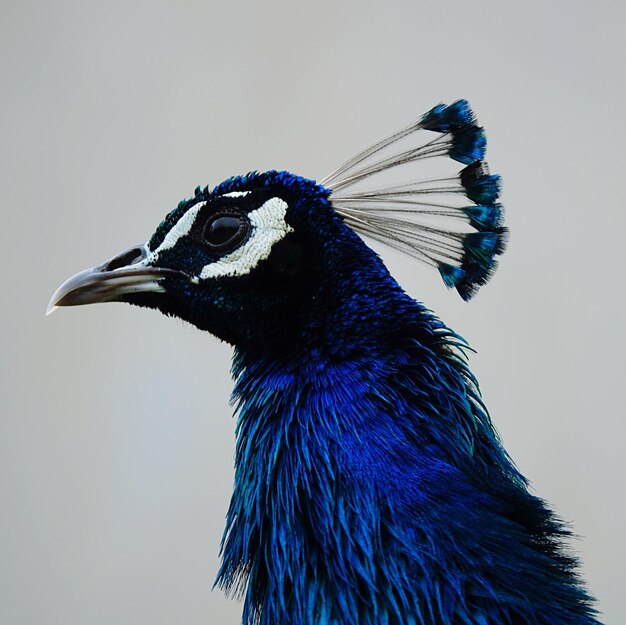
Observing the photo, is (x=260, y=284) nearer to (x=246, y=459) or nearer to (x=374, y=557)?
(x=246, y=459)

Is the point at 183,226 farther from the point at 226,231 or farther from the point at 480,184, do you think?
the point at 480,184

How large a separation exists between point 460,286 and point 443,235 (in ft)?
0.17

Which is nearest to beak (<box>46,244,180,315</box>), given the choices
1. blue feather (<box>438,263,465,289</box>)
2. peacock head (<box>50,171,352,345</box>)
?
peacock head (<box>50,171,352,345</box>)

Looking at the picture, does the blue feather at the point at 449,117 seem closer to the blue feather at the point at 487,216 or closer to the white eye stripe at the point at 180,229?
the blue feather at the point at 487,216

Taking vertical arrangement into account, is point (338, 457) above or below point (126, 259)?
below

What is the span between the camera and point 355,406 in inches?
23.0

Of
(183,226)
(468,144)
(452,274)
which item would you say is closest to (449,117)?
(468,144)

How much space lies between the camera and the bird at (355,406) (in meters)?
0.52

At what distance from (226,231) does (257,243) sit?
0.03 metres

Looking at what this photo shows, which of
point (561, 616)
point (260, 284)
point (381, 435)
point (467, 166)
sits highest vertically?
point (467, 166)

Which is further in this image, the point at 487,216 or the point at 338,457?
the point at 487,216

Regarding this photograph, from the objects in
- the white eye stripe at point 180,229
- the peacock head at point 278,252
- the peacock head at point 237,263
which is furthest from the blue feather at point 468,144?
the white eye stripe at point 180,229

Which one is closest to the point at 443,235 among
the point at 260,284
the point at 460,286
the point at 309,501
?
the point at 460,286

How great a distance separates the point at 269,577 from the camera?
58cm
